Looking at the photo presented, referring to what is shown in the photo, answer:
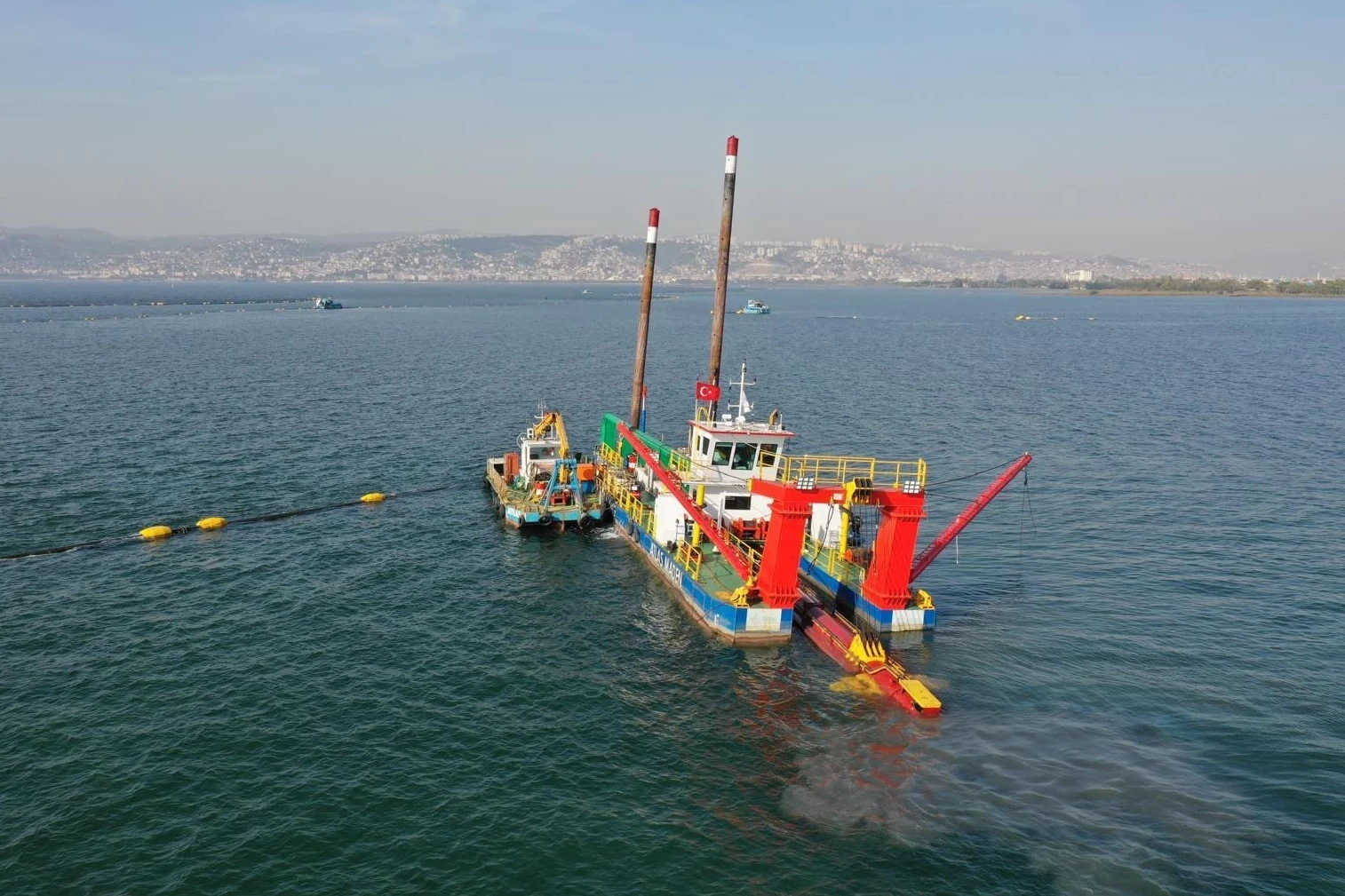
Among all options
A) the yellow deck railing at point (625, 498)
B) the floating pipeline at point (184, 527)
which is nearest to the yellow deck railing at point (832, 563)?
the yellow deck railing at point (625, 498)

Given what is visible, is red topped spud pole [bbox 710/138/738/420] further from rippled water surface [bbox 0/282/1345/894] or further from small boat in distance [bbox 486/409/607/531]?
rippled water surface [bbox 0/282/1345/894]

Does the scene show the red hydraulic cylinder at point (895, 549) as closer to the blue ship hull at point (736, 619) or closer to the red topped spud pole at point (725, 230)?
the blue ship hull at point (736, 619)

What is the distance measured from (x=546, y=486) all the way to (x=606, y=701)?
22845mm

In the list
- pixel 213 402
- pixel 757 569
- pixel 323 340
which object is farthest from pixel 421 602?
pixel 323 340

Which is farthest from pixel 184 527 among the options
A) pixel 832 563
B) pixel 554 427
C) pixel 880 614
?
pixel 880 614

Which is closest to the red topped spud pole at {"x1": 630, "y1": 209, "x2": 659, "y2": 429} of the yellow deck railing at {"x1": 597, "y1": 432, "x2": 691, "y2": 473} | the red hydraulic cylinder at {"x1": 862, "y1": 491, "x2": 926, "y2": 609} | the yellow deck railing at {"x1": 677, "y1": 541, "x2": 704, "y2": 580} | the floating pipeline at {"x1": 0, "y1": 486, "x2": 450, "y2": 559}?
the yellow deck railing at {"x1": 597, "y1": 432, "x2": 691, "y2": 473}

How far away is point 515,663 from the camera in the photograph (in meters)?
30.8

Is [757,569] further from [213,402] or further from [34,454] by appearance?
[213,402]

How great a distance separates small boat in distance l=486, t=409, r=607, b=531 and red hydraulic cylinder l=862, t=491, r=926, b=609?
60.7ft

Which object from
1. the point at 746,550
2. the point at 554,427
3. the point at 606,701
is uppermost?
the point at 554,427

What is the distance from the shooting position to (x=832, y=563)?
38500 millimetres

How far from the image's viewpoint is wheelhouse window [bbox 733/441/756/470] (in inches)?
1660

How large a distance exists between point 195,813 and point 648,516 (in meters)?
24.3

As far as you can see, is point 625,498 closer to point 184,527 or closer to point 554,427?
point 554,427
